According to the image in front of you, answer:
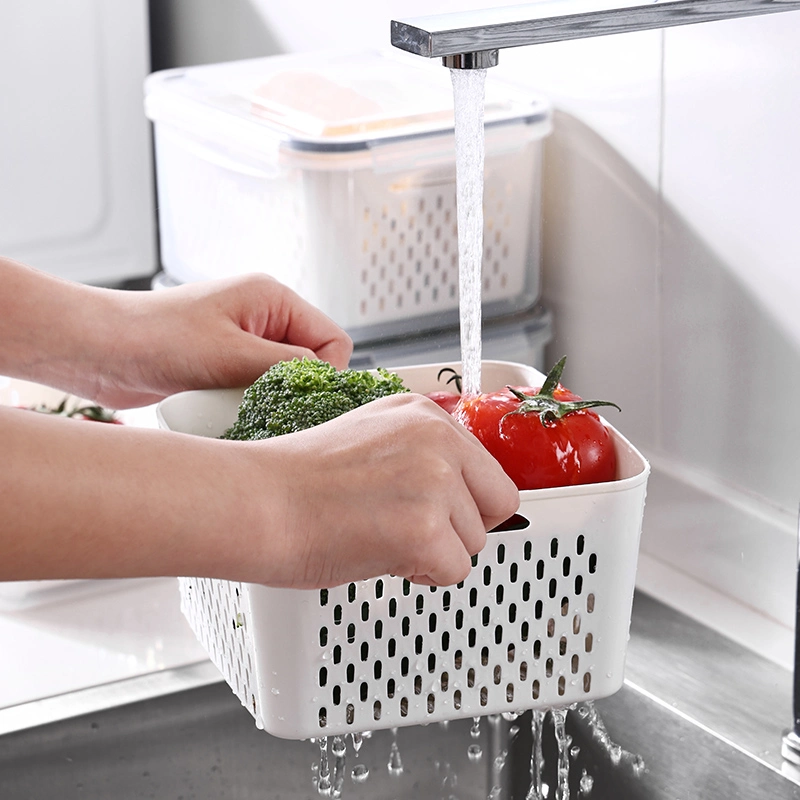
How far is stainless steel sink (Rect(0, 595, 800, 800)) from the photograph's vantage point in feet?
2.58

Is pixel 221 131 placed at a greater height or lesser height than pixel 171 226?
greater

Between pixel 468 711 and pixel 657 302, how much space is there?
18.8 inches

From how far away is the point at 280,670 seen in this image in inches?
21.4

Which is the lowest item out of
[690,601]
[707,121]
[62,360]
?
[690,601]

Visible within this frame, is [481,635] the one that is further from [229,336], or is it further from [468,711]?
[229,336]

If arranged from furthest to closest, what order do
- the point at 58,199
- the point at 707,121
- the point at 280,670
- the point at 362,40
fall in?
1. the point at 58,199
2. the point at 362,40
3. the point at 707,121
4. the point at 280,670

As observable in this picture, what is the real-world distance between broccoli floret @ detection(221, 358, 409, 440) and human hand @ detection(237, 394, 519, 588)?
0.07 meters

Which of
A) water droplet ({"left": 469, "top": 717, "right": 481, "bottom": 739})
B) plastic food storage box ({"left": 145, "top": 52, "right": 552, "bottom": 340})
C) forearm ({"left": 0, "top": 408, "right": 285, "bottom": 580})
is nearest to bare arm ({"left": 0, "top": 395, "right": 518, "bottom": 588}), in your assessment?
forearm ({"left": 0, "top": 408, "right": 285, "bottom": 580})

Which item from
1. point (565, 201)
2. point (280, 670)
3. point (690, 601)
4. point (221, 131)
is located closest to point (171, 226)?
point (221, 131)

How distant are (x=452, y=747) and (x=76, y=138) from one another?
3.74ft

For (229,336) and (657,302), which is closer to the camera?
(229,336)

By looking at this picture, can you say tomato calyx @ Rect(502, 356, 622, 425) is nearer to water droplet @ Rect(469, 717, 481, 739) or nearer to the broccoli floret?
the broccoli floret

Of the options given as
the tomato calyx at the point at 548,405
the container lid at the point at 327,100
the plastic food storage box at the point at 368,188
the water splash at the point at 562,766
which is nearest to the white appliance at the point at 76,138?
the container lid at the point at 327,100

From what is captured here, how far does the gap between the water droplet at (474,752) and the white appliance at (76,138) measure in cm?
109
